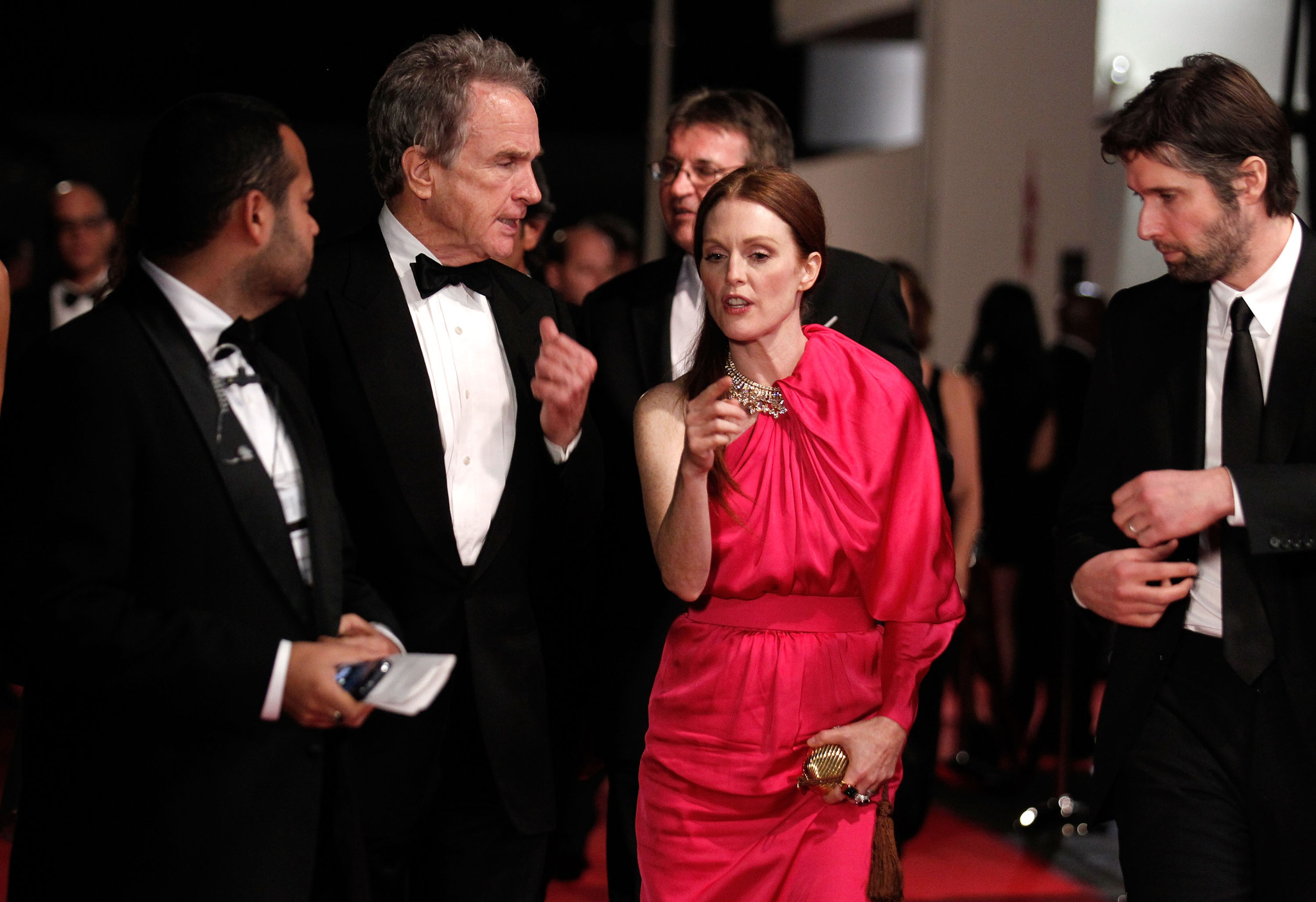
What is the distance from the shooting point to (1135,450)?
2633 mm

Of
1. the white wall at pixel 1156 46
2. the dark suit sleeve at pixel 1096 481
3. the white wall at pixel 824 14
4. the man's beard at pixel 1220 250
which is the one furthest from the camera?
the white wall at pixel 824 14

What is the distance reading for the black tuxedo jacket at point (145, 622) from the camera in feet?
5.70

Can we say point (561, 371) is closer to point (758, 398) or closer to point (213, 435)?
point (758, 398)

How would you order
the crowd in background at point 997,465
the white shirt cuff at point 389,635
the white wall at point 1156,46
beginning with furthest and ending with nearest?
the white wall at point 1156,46 < the crowd in background at point 997,465 < the white shirt cuff at point 389,635

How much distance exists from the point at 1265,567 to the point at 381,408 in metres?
1.57

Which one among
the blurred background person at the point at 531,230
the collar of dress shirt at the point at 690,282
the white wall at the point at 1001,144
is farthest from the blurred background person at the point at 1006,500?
the collar of dress shirt at the point at 690,282

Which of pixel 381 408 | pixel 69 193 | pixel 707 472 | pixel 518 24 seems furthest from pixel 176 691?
pixel 518 24

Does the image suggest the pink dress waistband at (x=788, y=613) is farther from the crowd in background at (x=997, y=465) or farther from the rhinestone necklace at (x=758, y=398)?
Result: the crowd in background at (x=997, y=465)

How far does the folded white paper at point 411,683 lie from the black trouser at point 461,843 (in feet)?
1.80

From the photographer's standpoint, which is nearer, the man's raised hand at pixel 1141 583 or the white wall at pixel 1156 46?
the man's raised hand at pixel 1141 583

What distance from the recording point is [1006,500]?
547cm

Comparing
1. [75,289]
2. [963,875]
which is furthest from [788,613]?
[75,289]

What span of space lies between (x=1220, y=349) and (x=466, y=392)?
4.55 feet

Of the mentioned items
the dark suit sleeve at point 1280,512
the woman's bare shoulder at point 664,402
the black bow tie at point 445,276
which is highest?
the black bow tie at point 445,276
